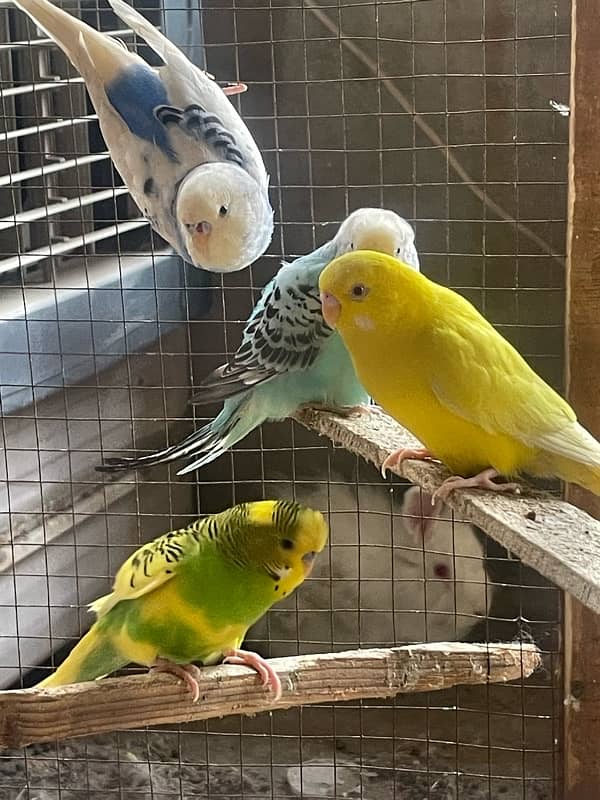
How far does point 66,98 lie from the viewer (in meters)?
1.15

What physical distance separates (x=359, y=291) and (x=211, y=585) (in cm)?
28

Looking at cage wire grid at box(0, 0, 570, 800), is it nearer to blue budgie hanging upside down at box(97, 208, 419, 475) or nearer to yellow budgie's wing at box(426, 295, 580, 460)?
blue budgie hanging upside down at box(97, 208, 419, 475)

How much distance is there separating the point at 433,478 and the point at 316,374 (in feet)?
0.56

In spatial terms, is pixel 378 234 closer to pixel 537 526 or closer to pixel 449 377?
pixel 449 377

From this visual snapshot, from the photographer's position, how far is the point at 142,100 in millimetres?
840

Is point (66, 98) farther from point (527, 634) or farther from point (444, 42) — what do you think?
point (527, 634)

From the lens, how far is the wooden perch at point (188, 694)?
878 millimetres

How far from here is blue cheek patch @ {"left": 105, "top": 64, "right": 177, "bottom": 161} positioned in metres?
0.84

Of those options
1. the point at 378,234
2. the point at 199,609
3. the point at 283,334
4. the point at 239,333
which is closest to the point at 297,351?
the point at 283,334

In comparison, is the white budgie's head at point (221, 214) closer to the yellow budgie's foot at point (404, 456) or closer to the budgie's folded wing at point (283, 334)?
the budgie's folded wing at point (283, 334)

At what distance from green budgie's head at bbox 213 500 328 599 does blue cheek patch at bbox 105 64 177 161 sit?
295mm

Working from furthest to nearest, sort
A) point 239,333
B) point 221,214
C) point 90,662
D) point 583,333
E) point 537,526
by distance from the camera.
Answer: point 239,333 → point 583,333 → point 90,662 → point 221,214 → point 537,526

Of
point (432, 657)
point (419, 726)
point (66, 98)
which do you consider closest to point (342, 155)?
point (66, 98)

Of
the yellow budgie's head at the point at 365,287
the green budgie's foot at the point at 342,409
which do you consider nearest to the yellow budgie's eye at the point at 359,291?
the yellow budgie's head at the point at 365,287
